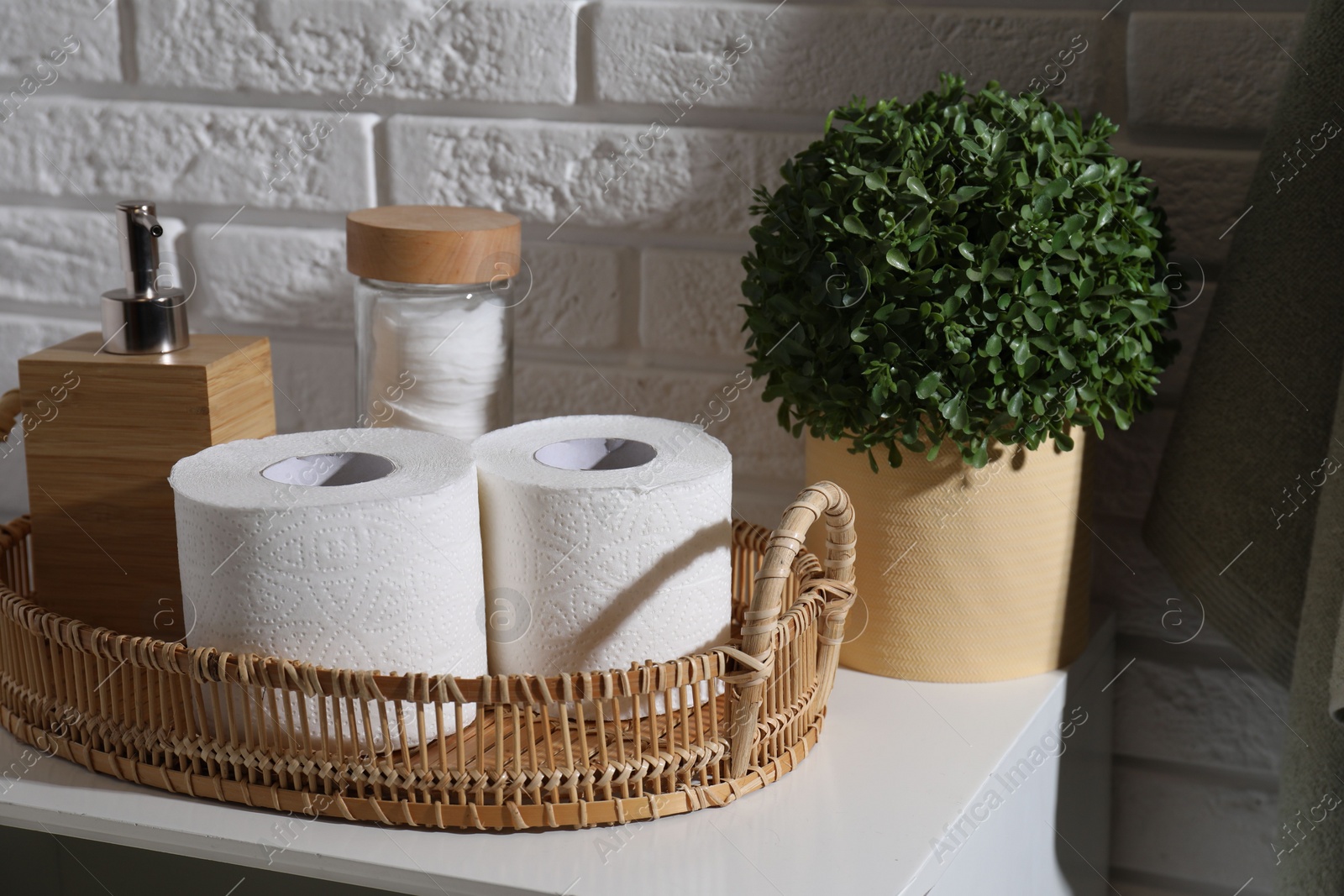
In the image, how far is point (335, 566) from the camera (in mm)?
451

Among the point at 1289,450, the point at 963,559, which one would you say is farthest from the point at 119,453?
the point at 1289,450

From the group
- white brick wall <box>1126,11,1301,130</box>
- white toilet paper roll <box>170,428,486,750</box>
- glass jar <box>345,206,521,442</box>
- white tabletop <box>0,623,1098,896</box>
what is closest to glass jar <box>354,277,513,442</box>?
glass jar <box>345,206,521,442</box>

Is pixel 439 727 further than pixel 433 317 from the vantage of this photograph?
No

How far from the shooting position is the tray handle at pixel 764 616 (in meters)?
0.45

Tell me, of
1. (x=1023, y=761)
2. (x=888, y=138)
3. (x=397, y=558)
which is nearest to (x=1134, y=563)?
(x=1023, y=761)

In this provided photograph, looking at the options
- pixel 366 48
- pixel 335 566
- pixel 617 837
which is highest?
pixel 366 48

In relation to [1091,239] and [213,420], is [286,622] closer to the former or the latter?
[213,420]

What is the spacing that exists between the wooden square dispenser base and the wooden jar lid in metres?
0.08

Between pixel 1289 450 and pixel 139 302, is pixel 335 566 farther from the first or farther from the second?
pixel 1289 450

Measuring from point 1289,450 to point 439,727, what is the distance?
41 centimetres

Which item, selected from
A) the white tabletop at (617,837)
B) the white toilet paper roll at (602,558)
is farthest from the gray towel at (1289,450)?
the white toilet paper roll at (602,558)

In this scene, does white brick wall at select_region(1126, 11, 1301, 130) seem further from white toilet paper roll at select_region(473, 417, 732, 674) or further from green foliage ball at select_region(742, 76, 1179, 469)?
white toilet paper roll at select_region(473, 417, 732, 674)

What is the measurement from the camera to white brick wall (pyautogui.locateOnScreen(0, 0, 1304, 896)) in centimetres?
63

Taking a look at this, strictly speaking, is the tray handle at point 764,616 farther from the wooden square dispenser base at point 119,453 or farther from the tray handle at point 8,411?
the tray handle at point 8,411
